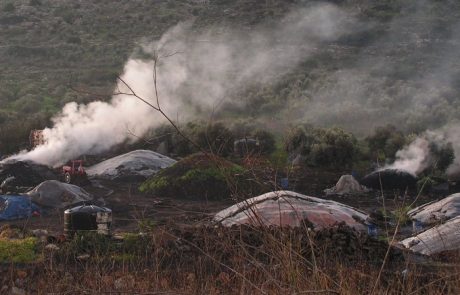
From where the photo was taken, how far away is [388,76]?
145 ft

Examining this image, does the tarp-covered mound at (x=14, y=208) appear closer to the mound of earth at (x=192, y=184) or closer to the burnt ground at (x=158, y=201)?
the burnt ground at (x=158, y=201)

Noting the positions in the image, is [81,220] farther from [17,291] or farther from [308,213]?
[308,213]

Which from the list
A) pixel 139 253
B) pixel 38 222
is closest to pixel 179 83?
pixel 38 222

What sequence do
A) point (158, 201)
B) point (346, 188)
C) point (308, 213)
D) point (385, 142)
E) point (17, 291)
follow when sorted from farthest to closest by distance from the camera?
point (385, 142) → point (346, 188) → point (158, 201) → point (308, 213) → point (17, 291)

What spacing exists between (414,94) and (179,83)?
1302 centimetres

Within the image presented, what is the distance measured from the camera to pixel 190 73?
43875 millimetres

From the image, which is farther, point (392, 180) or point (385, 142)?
point (385, 142)

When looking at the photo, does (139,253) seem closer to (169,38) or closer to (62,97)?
(62,97)

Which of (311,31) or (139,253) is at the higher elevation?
(139,253)

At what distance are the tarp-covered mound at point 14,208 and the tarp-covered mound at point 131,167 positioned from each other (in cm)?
499

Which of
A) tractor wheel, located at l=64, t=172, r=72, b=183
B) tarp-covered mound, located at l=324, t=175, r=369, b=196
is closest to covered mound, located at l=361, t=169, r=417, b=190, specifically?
tarp-covered mound, located at l=324, t=175, r=369, b=196

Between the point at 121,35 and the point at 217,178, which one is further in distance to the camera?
the point at 121,35

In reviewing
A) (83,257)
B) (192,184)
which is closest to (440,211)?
(192,184)

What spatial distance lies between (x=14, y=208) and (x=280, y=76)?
3022cm
